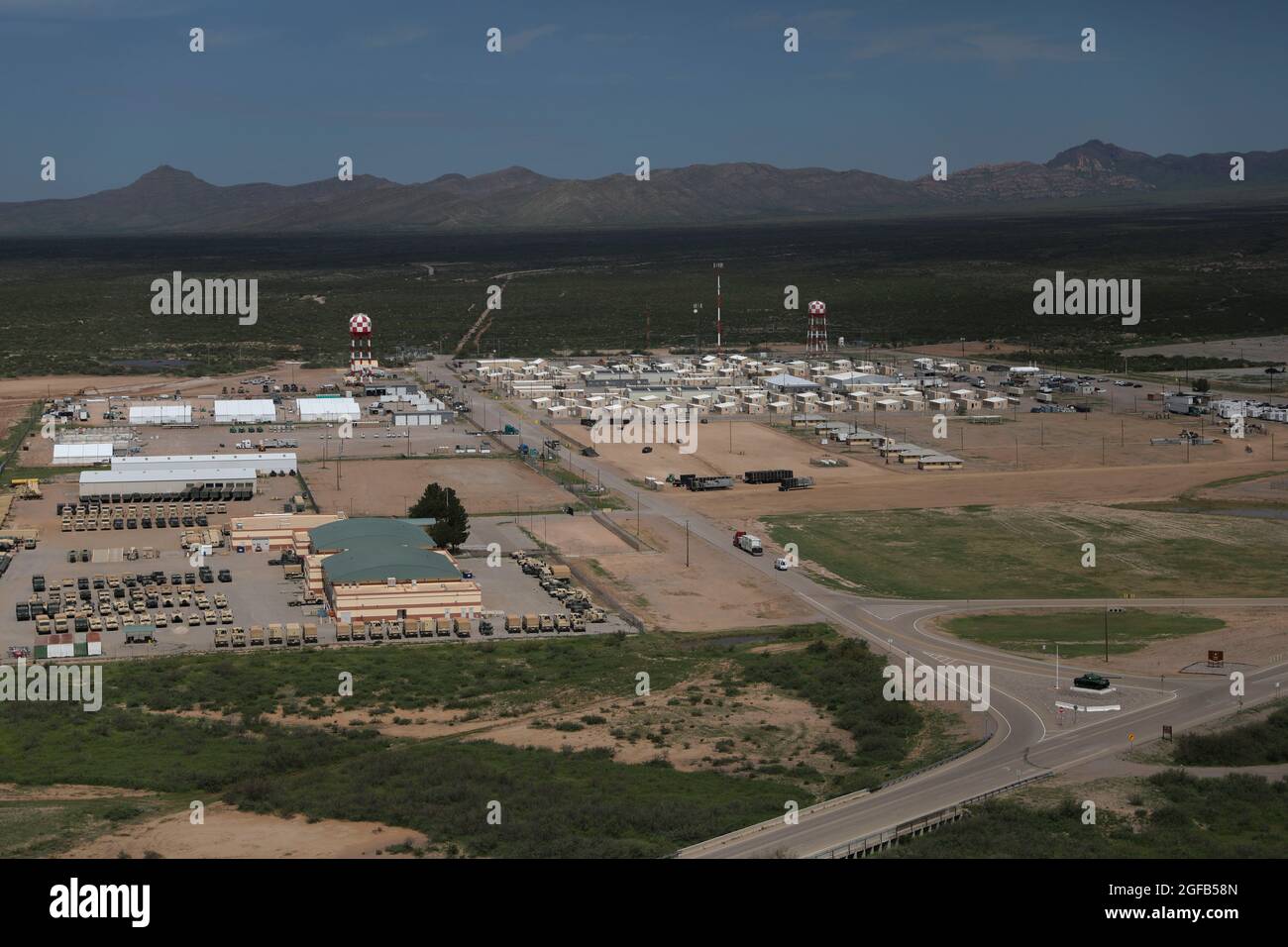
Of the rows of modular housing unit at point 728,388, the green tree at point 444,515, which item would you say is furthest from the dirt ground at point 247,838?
the rows of modular housing unit at point 728,388

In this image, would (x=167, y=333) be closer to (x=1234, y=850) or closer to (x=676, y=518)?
(x=676, y=518)

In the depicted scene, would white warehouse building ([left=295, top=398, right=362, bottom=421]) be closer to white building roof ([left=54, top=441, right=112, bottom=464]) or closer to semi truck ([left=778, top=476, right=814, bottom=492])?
white building roof ([left=54, top=441, right=112, bottom=464])

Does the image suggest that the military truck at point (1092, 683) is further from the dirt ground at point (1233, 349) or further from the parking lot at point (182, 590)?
the dirt ground at point (1233, 349)

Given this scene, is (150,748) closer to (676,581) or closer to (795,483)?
(676,581)

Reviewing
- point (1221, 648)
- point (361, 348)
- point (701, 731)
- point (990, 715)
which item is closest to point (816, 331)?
point (361, 348)

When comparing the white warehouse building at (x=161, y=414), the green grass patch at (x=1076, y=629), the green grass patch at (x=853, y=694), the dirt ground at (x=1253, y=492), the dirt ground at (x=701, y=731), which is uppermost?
the white warehouse building at (x=161, y=414)

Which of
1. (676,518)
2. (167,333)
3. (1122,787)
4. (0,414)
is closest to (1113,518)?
(676,518)

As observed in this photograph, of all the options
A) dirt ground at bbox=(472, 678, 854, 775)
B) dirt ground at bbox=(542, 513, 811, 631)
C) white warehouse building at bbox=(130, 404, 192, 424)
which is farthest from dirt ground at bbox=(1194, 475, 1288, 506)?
white warehouse building at bbox=(130, 404, 192, 424)
